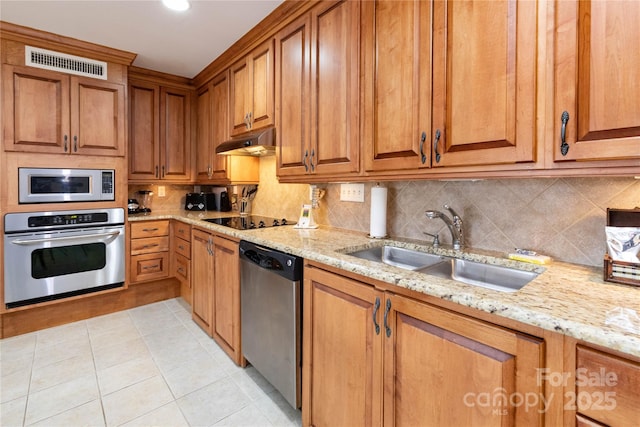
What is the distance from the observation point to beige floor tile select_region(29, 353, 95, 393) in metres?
1.88

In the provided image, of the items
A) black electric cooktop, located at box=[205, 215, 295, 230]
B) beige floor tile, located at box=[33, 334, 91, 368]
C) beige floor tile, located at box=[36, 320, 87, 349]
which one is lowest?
beige floor tile, located at box=[33, 334, 91, 368]

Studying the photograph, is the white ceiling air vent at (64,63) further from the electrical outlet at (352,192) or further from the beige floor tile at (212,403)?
the beige floor tile at (212,403)

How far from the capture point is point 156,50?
2676 mm

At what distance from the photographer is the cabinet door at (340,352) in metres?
1.16

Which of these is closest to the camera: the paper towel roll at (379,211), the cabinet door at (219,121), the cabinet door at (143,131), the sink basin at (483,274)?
the sink basin at (483,274)

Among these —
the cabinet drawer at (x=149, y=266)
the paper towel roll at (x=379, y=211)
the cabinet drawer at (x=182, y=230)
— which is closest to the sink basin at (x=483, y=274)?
the paper towel roll at (x=379, y=211)

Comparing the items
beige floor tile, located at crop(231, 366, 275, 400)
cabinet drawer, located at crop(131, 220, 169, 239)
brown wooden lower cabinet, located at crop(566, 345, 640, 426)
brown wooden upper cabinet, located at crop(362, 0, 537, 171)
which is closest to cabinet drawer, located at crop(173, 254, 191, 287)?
cabinet drawer, located at crop(131, 220, 169, 239)

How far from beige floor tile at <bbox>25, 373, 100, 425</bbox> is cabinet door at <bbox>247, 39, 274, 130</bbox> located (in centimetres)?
199

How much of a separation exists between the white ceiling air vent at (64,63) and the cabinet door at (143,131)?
37 centimetres

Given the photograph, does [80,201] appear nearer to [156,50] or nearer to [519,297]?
[156,50]

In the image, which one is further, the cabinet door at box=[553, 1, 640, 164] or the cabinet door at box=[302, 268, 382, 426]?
the cabinet door at box=[302, 268, 382, 426]

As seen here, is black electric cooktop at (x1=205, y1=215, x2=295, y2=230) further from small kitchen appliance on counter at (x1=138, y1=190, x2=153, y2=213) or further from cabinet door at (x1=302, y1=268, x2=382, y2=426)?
small kitchen appliance on counter at (x1=138, y1=190, x2=153, y2=213)

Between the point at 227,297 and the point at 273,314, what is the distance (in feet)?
2.08

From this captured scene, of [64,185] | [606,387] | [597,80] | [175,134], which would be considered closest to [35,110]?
[64,185]
